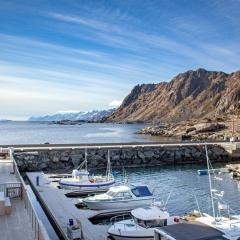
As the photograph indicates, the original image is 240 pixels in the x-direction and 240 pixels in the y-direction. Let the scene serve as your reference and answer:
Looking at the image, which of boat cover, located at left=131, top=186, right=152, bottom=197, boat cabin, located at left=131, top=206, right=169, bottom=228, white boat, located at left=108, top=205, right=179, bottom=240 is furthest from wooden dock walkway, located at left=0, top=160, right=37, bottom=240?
boat cover, located at left=131, top=186, right=152, bottom=197

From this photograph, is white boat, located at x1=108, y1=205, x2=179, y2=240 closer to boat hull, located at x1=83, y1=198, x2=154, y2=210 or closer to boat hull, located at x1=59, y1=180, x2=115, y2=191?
boat hull, located at x1=83, y1=198, x2=154, y2=210

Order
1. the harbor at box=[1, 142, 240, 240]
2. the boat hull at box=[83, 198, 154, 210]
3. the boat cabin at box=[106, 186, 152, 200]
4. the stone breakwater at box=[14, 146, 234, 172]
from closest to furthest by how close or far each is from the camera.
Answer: the harbor at box=[1, 142, 240, 240]
the boat hull at box=[83, 198, 154, 210]
the boat cabin at box=[106, 186, 152, 200]
the stone breakwater at box=[14, 146, 234, 172]

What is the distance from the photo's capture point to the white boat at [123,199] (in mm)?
32000

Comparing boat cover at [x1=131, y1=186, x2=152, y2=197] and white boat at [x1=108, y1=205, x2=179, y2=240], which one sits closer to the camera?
white boat at [x1=108, y1=205, x2=179, y2=240]

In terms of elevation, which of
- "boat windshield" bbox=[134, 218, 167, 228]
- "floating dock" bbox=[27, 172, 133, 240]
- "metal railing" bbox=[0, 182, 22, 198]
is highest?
"metal railing" bbox=[0, 182, 22, 198]

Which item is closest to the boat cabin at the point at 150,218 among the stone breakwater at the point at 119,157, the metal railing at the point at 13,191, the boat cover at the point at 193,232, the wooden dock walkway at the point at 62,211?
the wooden dock walkway at the point at 62,211

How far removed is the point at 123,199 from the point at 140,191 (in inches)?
59.2

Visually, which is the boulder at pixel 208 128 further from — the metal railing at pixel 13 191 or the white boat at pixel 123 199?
the metal railing at pixel 13 191

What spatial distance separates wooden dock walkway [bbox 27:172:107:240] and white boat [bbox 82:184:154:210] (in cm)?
151

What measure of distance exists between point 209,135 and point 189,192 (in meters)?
71.7

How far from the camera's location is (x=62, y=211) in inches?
1208

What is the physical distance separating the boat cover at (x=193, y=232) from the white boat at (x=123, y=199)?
12459 millimetres

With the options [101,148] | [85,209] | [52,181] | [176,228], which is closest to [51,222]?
[85,209]

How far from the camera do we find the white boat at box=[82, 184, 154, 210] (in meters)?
32.0
